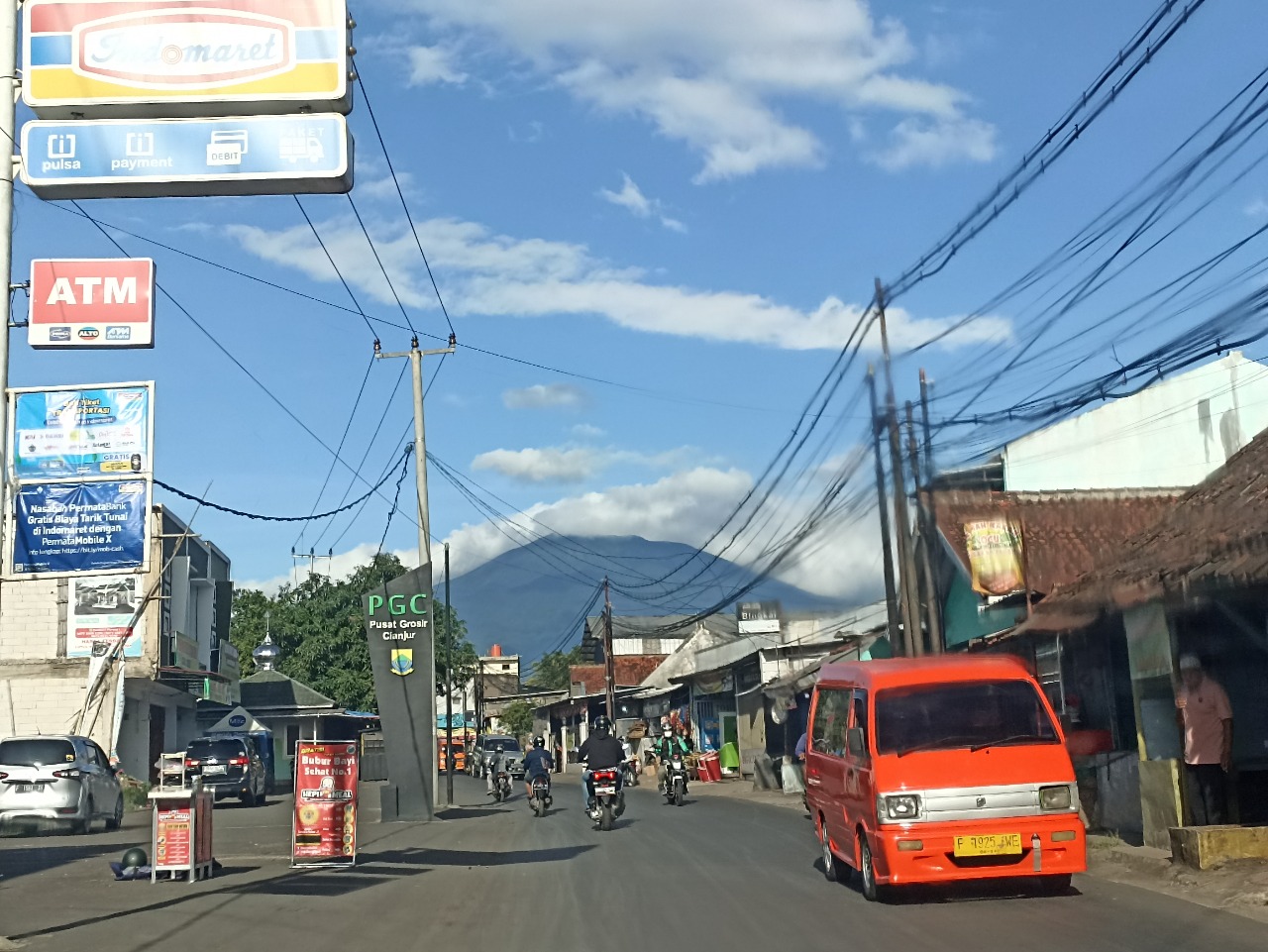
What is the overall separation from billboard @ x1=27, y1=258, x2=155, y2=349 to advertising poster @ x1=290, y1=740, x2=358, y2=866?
5.87m

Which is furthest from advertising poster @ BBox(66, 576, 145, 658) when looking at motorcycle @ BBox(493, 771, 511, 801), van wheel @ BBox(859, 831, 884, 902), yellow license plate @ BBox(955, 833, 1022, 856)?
yellow license plate @ BBox(955, 833, 1022, 856)

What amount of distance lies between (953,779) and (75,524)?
14.5 meters

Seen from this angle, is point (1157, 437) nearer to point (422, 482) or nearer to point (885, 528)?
point (885, 528)

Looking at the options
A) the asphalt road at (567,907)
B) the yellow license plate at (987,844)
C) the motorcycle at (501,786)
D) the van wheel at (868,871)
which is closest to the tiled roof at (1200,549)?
the asphalt road at (567,907)

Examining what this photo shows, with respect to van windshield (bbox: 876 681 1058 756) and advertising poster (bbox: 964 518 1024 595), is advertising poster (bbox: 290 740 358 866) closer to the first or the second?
van windshield (bbox: 876 681 1058 756)

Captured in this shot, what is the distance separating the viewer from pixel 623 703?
235 feet

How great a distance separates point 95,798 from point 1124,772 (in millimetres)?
17221

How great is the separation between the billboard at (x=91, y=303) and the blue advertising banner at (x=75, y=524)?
7537mm

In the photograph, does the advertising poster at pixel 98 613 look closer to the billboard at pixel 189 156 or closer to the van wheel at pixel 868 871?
the billboard at pixel 189 156

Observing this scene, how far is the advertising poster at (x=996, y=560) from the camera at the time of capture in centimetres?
2298

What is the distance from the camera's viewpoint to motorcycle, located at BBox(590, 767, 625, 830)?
23484mm

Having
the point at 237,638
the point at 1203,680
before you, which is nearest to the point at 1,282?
the point at 1203,680

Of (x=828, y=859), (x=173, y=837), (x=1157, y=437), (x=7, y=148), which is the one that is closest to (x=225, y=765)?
(x=173, y=837)

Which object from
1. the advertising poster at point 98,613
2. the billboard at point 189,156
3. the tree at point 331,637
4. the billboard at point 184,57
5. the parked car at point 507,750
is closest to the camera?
the billboard at point 189,156
